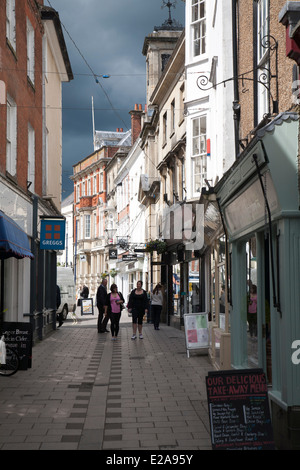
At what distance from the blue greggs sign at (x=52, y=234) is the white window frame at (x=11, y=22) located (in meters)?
5.94

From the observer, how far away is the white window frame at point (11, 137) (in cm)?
1635

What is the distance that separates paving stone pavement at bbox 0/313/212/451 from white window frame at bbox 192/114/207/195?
549 centimetres

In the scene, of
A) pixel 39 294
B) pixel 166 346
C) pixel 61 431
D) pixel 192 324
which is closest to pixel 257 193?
pixel 61 431

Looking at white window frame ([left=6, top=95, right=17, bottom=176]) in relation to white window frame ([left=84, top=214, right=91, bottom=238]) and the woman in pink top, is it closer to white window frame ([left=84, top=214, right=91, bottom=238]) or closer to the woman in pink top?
the woman in pink top

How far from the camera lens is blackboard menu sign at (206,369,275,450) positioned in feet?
19.8

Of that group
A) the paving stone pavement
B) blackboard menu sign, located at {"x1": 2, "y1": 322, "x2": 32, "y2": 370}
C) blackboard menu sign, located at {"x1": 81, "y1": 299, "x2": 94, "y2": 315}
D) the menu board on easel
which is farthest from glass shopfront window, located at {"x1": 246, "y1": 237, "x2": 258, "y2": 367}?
blackboard menu sign, located at {"x1": 81, "y1": 299, "x2": 94, "y2": 315}

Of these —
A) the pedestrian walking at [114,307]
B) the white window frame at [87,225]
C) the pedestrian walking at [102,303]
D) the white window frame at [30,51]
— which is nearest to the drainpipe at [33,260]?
the pedestrian walking at [114,307]

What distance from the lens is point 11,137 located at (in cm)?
1662

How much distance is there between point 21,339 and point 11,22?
856cm

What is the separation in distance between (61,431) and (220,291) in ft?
20.5

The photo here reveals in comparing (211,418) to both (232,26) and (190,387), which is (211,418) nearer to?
(190,387)

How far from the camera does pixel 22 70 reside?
58.4 ft

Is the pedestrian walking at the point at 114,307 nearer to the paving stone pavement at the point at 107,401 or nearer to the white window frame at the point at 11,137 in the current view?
the paving stone pavement at the point at 107,401

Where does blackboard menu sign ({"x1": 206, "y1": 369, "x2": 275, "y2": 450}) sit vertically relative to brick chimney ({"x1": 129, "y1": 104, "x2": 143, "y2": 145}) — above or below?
below
